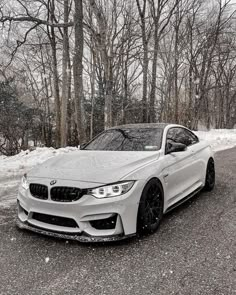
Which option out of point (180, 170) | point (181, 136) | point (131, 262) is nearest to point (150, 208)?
point (131, 262)

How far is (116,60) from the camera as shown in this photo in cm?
2206

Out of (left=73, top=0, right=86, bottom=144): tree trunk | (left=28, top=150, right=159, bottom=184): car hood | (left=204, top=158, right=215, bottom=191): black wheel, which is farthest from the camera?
(left=73, top=0, right=86, bottom=144): tree trunk

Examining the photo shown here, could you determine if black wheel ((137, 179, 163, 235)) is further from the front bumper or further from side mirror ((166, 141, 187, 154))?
side mirror ((166, 141, 187, 154))

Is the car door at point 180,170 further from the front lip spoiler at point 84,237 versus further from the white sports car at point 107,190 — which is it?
the front lip spoiler at point 84,237

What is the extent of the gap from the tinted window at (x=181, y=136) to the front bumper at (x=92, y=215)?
6.08 feet

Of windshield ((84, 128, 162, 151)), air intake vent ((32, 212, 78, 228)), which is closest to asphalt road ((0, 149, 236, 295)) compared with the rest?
air intake vent ((32, 212, 78, 228))

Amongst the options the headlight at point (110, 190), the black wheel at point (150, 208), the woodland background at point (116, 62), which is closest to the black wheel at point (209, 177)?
the black wheel at point (150, 208)

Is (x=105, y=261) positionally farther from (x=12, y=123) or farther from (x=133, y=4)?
(x=133, y=4)

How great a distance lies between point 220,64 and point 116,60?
14253 millimetres

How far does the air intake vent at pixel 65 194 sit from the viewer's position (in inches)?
136

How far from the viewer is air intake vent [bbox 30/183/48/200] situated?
3621mm

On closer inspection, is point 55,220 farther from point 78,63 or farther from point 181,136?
point 78,63

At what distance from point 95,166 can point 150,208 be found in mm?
895

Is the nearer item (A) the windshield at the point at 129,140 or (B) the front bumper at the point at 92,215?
(B) the front bumper at the point at 92,215
